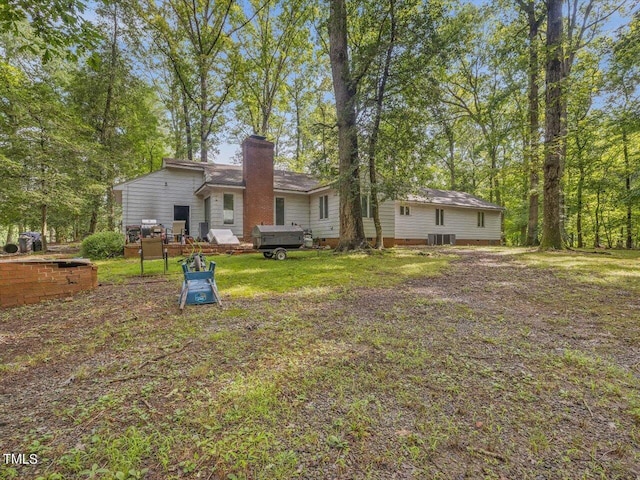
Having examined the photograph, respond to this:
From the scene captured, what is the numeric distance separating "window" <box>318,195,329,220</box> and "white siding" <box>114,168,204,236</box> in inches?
259

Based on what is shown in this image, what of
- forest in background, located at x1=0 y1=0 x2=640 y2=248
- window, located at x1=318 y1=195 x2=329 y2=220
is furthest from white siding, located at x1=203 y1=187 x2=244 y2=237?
forest in background, located at x1=0 y1=0 x2=640 y2=248

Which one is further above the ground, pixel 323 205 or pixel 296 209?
pixel 323 205

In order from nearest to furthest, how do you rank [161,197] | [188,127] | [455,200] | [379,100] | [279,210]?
[379,100]
[161,197]
[279,210]
[455,200]
[188,127]

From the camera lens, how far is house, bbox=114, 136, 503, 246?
1430 centimetres

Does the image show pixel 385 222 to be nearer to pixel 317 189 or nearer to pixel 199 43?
pixel 317 189

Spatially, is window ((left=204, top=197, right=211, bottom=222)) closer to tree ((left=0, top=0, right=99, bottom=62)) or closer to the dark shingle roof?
tree ((left=0, top=0, right=99, bottom=62))

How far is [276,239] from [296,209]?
6882 mm

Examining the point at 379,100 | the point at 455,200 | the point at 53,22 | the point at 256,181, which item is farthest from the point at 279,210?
the point at 53,22

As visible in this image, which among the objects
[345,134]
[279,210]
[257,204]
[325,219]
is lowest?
[325,219]

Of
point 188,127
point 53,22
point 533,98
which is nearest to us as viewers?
point 53,22

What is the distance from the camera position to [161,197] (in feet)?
49.1

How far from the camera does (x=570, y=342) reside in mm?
2936

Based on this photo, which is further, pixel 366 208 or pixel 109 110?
pixel 109 110

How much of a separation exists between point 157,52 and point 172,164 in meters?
9.97
